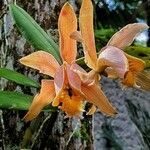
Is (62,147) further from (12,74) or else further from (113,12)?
(113,12)

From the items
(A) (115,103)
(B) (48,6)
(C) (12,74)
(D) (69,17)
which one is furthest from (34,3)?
(A) (115,103)

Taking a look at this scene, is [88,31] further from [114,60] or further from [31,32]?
[31,32]

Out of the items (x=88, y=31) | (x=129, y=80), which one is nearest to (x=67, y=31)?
(x=88, y=31)

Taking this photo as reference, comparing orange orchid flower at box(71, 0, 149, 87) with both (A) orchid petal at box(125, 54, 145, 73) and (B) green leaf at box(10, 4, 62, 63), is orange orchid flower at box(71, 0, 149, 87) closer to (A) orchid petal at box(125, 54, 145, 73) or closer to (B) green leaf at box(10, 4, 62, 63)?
(A) orchid petal at box(125, 54, 145, 73)

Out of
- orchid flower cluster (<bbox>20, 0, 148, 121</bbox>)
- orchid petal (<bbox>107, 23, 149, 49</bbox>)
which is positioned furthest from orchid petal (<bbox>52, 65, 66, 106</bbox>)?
orchid petal (<bbox>107, 23, 149, 49</bbox>)

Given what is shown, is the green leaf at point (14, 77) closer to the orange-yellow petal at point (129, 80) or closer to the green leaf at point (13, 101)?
the green leaf at point (13, 101)

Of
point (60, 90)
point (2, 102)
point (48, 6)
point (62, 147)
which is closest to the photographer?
point (60, 90)

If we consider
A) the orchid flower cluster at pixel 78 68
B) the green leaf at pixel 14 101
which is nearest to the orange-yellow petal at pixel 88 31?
the orchid flower cluster at pixel 78 68
